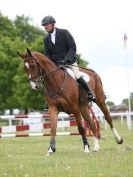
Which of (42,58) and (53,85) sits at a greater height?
(42,58)

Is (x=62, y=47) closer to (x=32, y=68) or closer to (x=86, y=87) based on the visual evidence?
(x=86, y=87)

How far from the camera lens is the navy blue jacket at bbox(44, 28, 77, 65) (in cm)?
1380

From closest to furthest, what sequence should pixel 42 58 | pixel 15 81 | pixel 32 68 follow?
pixel 32 68
pixel 42 58
pixel 15 81

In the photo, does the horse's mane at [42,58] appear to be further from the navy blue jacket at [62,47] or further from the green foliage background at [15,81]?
the green foliage background at [15,81]

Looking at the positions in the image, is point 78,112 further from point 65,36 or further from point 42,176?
point 42,176

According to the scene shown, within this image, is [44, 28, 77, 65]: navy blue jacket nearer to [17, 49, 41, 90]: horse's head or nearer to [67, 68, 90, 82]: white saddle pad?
[67, 68, 90, 82]: white saddle pad

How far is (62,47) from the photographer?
45.7 ft

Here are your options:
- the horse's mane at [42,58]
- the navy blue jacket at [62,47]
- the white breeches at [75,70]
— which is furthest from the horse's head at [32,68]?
the white breeches at [75,70]

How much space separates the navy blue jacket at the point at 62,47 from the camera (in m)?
13.8

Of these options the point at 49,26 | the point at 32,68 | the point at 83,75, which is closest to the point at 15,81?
the point at 83,75

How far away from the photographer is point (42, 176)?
29.3 feet

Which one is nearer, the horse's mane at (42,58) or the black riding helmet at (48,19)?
the horse's mane at (42,58)

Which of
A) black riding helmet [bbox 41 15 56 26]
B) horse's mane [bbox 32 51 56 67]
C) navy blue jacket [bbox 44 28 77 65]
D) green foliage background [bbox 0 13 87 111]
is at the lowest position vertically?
horse's mane [bbox 32 51 56 67]

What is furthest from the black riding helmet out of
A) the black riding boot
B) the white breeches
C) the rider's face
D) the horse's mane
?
the black riding boot
